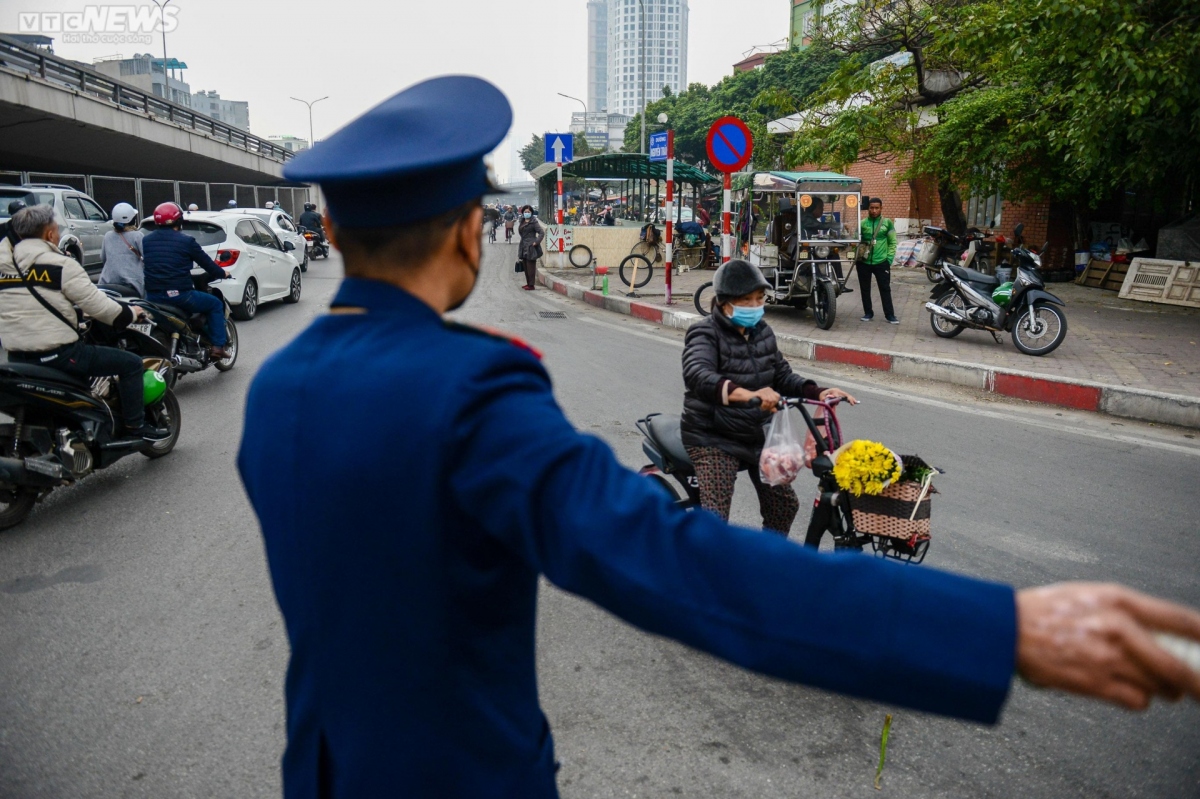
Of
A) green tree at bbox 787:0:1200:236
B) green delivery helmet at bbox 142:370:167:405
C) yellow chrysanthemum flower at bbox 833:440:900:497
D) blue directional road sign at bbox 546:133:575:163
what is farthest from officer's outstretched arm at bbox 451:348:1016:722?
blue directional road sign at bbox 546:133:575:163

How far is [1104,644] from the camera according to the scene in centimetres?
83

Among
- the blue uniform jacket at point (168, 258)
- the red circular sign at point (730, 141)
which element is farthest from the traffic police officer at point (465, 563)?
the red circular sign at point (730, 141)

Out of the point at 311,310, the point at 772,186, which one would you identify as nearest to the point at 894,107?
the point at 772,186

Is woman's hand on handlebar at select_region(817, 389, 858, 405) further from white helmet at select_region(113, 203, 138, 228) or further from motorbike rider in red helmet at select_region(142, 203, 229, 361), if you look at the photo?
white helmet at select_region(113, 203, 138, 228)

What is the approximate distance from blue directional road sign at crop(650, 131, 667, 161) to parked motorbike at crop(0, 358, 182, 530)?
998 centimetres

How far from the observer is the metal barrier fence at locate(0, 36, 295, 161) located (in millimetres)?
22859

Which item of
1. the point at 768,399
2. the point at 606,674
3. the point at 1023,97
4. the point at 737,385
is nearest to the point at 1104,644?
the point at 768,399

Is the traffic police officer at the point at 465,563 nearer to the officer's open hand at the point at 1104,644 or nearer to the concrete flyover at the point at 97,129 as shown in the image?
the officer's open hand at the point at 1104,644

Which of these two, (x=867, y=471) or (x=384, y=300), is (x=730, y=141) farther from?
(x=384, y=300)

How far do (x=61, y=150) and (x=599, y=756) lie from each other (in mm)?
36207

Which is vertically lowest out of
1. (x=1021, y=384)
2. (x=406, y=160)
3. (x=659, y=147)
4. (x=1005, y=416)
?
(x=1005, y=416)

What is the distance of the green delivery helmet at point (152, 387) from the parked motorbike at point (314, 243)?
19.7 metres

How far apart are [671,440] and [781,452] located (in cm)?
73

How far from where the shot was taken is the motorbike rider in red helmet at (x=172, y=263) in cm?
815
